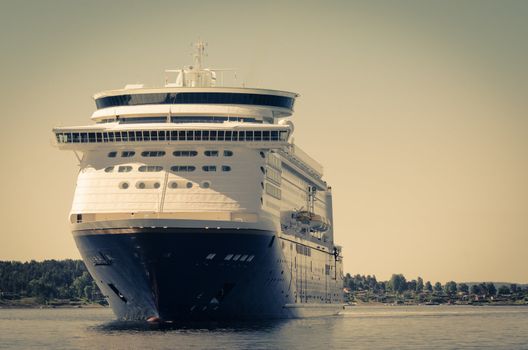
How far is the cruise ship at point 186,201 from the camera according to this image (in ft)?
252

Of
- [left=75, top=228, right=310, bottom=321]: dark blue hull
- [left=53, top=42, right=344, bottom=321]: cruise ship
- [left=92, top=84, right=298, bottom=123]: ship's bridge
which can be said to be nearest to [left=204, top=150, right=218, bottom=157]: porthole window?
[left=53, top=42, right=344, bottom=321]: cruise ship

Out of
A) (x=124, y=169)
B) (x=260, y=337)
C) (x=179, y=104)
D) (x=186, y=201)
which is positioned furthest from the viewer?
(x=179, y=104)

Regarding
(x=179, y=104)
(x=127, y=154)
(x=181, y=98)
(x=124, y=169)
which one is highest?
(x=181, y=98)

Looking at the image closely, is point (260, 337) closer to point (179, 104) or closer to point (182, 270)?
point (182, 270)

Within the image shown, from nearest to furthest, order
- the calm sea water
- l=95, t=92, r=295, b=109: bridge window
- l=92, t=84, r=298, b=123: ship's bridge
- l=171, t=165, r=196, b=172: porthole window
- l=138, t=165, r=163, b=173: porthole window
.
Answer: the calm sea water < l=171, t=165, r=196, b=172: porthole window < l=138, t=165, r=163, b=173: porthole window < l=92, t=84, r=298, b=123: ship's bridge < l=95, t=92, r=295, b=109: bridge window

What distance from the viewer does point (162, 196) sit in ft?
264

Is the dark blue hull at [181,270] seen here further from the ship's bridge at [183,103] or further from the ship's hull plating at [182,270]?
the ship's bridge at [183,103]

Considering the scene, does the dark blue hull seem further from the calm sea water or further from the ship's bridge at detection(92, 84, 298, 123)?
the ship's bridge at detection(92, 84, 298, 123)

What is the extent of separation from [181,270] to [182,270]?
2.3 inches

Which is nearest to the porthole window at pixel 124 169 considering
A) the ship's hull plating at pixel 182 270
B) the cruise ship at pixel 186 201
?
the cruise ship at pixel 186 201

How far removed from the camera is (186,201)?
80.3 meters

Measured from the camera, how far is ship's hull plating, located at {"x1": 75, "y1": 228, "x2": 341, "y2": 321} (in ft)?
250

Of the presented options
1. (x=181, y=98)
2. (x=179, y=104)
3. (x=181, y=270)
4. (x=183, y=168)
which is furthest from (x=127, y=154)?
(x=181, y=270)

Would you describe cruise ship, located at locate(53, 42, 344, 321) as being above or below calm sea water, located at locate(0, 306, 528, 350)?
above
